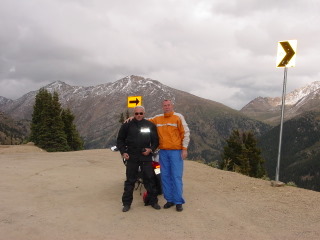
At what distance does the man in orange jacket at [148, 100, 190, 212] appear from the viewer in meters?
7.46

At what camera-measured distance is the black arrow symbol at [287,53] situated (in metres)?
9.80

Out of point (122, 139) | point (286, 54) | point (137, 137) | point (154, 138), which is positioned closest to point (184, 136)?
point (154, 138)

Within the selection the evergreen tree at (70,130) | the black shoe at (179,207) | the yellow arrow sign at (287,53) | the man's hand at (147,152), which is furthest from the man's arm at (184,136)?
the evergreen tree at (70,130)

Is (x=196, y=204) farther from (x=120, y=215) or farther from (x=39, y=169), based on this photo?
(x=39, y=169)

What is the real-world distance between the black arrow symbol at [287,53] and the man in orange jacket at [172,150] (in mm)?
4462

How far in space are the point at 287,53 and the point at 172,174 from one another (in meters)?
5.49

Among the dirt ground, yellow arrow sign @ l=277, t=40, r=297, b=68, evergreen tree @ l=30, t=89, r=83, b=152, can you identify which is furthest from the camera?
evergreen tree @ l=30, t=89, r=83, b=152

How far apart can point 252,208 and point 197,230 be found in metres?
2.14

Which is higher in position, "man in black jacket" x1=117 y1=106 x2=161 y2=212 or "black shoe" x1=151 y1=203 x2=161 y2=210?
"man in black jacket" x1=117 y1=106 x2=161 y2=212

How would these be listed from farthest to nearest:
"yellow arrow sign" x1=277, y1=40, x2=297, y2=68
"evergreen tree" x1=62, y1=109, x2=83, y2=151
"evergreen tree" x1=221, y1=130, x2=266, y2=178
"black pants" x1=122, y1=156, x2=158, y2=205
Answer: "evergreen tree" x1=62, y1=109, x2=83, y2=151 < "evergreen tree" x1=221, y1=130, x2=266, y2=178 < "yellow arrow sign" x1=277, y1=40, x2=297, y2=68 < "black pants" x1=122, y1=156, x2=158, y2=205

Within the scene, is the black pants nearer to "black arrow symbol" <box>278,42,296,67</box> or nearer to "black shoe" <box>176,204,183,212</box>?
"black shoe" <box>176,204,183,212</box>

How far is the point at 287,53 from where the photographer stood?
992 cm

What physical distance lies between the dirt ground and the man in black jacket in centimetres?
44

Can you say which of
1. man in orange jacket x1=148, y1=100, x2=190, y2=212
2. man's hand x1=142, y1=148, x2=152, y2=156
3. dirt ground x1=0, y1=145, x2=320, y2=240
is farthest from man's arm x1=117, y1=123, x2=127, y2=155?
dirt ground x1=0, y1=145, x2=320, y2=240
